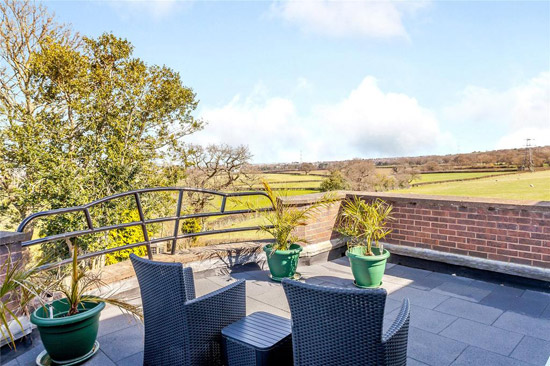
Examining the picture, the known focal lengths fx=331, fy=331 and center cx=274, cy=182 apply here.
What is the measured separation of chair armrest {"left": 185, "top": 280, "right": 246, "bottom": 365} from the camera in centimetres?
194

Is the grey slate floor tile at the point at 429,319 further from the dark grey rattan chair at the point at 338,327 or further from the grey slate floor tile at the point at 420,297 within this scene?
the dark grey rattan chair at the point at 338,327

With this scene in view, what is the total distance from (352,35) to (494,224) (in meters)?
5.14

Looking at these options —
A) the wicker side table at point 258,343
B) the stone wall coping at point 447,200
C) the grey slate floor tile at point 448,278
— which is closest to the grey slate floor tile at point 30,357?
the wicker side table at point 258,343

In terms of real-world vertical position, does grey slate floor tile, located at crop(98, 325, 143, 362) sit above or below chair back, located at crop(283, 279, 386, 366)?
below

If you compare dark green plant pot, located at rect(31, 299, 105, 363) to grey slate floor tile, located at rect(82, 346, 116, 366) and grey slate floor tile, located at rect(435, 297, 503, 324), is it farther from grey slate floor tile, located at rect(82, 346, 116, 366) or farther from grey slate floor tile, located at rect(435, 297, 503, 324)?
grey slate floor tile, located at rect(435, 297, 503, 324)

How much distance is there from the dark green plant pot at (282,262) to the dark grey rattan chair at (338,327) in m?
2.42

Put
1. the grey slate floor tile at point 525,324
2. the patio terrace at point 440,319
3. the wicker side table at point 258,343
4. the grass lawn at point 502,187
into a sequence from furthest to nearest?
1. the grass lawn at point 502,187
2. the grey slate floor tile at point 525,324
3. the patio terrace at point 440,319
4. the wicker side table at point 258,343

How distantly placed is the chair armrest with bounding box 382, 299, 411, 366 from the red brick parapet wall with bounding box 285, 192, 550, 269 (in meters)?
2.76

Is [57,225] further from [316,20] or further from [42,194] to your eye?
[316,20]

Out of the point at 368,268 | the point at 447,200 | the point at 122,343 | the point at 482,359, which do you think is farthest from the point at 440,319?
the point at 122,343

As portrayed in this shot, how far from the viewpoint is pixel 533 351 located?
251cm

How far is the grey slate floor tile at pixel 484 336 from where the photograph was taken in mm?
2580

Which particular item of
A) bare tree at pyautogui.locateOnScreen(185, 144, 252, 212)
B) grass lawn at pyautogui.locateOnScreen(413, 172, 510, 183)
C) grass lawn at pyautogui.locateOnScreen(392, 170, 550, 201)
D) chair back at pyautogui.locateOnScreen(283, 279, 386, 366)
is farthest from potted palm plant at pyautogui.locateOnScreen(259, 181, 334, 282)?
grass lawn at pyautogui.locateOnScreen(413, 172, 510, 183)

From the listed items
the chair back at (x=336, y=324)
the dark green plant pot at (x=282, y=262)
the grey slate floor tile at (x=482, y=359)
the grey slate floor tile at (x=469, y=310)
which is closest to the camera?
the chair back at (x=336, y=324)
